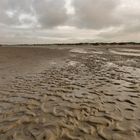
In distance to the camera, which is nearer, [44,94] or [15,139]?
[15,139]

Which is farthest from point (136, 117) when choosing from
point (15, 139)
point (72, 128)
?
point (15, 139)

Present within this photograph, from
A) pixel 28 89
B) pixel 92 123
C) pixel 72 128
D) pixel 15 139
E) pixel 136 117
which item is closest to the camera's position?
pixel 15 139

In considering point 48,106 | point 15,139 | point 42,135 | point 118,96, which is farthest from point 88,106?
point 15,139

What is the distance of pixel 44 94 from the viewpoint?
8266 mm

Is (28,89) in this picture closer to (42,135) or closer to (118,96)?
(118,96)

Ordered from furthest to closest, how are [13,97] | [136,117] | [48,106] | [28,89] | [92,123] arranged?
[28,89] < [13,97] < [48,106] < [136,117] < [92,123]

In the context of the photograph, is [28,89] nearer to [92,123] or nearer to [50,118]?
[50,118]

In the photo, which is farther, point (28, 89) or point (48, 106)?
point (28, 89)

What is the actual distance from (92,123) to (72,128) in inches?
26.0

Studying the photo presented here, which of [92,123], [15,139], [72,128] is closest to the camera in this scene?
[15,139]

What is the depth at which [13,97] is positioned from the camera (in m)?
7.79

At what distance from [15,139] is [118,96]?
487 centimetres

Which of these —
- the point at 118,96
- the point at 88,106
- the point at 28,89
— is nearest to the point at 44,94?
the point at 28,89

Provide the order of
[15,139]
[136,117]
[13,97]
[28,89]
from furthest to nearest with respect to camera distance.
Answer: [28,89], [13,97], [136,117], [15,139]
